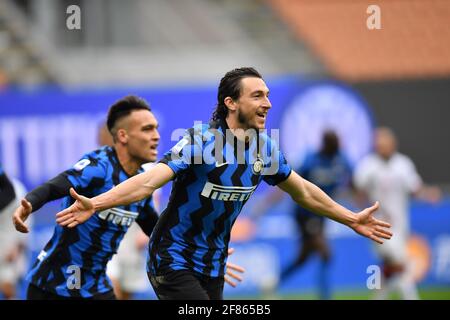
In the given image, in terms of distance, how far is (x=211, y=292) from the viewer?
6.69m

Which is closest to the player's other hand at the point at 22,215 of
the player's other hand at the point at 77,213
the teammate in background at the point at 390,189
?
the player's other hand at the point at 77,213

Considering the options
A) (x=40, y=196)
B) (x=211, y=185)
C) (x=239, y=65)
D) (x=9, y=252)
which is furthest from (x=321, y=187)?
(x=40, y=196)

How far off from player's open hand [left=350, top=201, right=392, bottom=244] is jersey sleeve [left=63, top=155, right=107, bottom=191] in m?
1.99

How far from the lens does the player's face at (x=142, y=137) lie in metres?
7.47

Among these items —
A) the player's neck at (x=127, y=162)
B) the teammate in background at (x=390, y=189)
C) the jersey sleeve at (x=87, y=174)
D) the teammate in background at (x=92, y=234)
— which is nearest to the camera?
the jersey sleeve at (x=87, y=174)

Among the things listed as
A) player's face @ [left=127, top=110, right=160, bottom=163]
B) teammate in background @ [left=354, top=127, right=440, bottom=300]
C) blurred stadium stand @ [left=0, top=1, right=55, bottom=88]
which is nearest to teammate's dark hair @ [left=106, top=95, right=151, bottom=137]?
player's face @ [left=127, top=110, right=160, bottom=163]

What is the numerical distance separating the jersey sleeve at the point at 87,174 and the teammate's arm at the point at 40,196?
0.23 feet

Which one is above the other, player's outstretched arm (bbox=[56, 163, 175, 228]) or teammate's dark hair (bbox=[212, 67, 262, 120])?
teammate's dark hair (bbox=[212, 67, 262, 120])

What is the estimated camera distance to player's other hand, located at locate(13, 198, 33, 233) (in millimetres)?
6383

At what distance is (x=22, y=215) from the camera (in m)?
6.48

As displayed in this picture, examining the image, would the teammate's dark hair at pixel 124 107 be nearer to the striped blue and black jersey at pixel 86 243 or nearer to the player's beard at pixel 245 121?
the striped blue and black jersey at pixel 86 243

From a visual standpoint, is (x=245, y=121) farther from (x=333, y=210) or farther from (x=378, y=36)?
(x=378, y=36)

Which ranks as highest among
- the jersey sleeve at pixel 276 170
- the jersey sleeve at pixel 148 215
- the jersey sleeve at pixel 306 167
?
the jersey sleeve at pixel 306 167

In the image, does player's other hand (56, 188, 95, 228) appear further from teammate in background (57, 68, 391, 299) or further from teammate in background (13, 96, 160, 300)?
teammate in background (13, 96, 160, 300)
